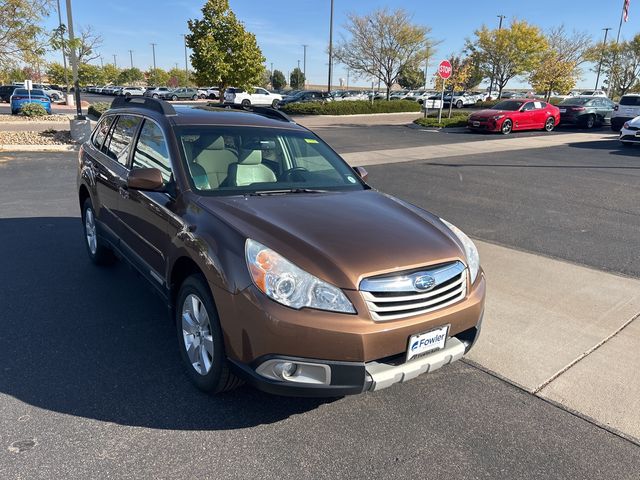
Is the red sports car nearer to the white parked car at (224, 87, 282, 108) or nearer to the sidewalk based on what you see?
the sidewalk

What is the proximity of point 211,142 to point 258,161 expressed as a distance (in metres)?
0.39

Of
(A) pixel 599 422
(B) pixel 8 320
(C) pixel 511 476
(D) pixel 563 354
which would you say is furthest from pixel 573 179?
(B) pixel 8 320

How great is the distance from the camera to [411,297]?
8.73 feet

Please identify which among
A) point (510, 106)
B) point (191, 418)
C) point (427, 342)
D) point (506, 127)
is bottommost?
point (191, 418)

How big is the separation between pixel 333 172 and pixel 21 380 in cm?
268

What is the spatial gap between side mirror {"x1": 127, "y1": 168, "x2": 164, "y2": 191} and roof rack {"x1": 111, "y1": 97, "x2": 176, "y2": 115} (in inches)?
30.5

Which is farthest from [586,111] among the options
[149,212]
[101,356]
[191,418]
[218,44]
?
[191,418]

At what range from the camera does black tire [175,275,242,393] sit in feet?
9.12

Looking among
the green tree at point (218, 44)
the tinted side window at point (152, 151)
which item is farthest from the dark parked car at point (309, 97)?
the tinted side window at point (152, 151)

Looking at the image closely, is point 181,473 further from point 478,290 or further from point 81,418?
point 478,290

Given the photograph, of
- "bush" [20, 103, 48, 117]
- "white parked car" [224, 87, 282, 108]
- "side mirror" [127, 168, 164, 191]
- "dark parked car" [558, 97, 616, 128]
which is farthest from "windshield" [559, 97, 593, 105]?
"side mirror" [127, 168, 164, 191]

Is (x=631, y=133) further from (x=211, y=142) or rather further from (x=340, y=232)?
(x=340, y=232)

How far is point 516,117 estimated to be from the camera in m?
22.7

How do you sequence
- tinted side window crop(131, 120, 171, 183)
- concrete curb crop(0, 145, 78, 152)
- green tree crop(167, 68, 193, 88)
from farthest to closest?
green tree crop(167, 68, 193, 88) < concrete curb crop(0, 145, 78, 152) < tinted side window crop(131, 120, 171, 183)
